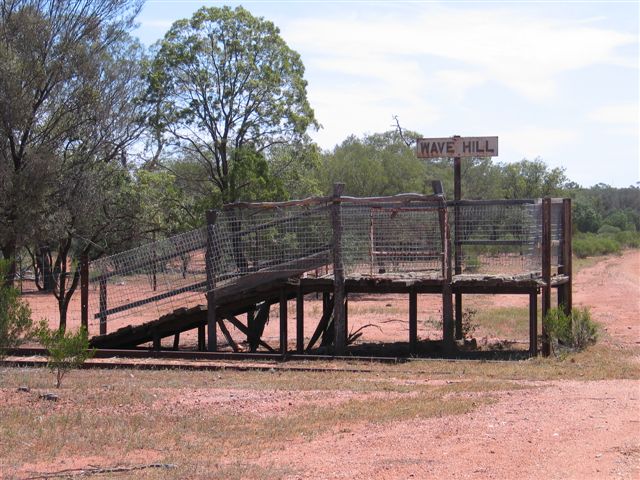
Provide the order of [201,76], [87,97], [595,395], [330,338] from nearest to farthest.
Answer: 1. [595,395]
2. [330,338]
3. [87,97]
4. [201,76]

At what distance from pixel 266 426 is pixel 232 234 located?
7.24 m

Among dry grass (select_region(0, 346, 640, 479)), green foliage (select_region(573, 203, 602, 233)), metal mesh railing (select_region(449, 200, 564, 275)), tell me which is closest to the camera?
dry grass (select_region(0, 346, 640, 479))

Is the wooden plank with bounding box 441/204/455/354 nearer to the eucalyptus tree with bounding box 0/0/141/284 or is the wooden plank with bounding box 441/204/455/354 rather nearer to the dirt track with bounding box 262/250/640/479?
the dirt track with bounding box 262/250/640/479

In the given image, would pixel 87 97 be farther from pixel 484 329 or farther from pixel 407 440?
pixel 407 440

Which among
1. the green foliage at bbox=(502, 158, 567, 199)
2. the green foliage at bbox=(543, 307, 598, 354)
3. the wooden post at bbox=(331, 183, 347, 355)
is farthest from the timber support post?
the green foliage at bbox=(502, 158, 567, 199)

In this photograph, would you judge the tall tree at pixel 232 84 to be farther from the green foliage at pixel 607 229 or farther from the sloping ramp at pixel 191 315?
the green foliage at pixel 607 229

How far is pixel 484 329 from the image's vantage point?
2095 centimetres

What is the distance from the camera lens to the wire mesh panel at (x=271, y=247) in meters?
16.1

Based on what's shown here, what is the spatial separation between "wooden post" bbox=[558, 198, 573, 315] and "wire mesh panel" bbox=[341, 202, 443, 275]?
2.74 meters

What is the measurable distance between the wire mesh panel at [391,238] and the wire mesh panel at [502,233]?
640mm

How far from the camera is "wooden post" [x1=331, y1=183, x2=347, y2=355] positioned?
625 inches

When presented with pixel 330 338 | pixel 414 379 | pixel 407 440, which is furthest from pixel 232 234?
pixel 407 440

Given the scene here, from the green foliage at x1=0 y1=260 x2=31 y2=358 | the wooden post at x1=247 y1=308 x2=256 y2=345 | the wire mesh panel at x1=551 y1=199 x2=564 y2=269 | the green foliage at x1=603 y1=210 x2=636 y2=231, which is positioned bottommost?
the wooden post at x1=247 y1=308 x2=256 y2=345

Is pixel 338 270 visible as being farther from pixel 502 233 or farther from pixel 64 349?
pixel 64 349
